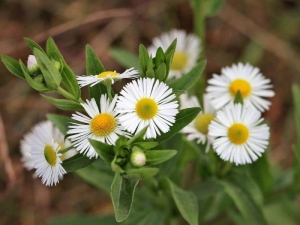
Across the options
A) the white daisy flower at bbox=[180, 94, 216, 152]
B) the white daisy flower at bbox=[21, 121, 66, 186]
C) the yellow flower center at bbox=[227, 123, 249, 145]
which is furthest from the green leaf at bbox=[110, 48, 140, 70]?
the white daisy flower at bbox=[21, 121, 66, 186]

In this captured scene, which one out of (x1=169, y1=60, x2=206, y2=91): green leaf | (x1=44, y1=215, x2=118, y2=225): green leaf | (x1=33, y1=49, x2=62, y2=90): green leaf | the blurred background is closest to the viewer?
(x1=33, y1=49, x2=62, y2=90): green leaf

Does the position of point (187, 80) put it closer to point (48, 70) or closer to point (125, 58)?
point (48, 70)

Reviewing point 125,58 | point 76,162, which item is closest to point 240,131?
point 76,162

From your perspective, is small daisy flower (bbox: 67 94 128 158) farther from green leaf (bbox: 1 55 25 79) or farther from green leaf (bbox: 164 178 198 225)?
green leaf (bbox: 164 178 198 225)

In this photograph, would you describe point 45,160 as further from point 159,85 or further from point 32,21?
point 32,21

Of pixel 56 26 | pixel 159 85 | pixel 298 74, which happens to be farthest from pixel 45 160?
pixel 298 74

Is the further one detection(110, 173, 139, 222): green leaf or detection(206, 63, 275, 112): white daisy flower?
detection(206, 63, 275, 112): white daisy flower
